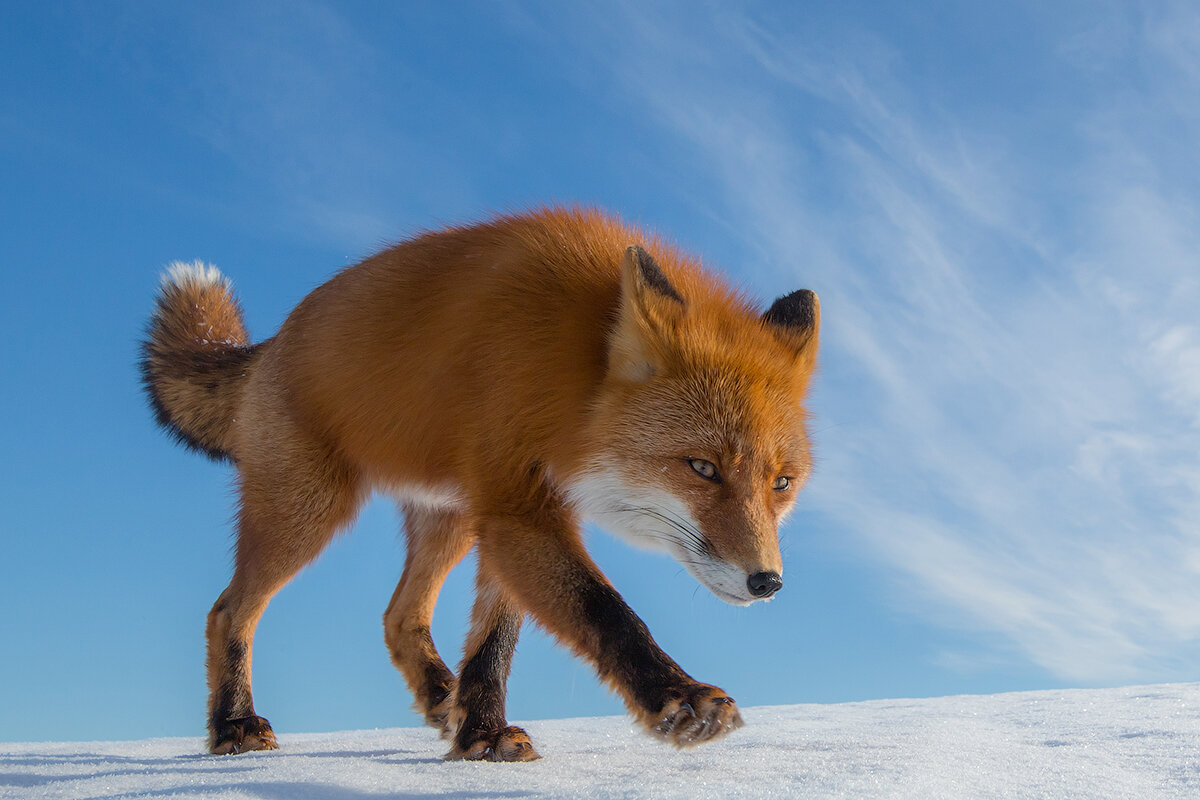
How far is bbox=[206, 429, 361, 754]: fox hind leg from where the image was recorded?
5.33m

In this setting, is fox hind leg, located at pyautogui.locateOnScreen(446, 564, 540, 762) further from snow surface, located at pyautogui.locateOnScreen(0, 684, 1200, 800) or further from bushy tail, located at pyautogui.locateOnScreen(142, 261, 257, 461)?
bushy tail, located at pyautogui.locateOnScreen(142, 261, 257, 461)

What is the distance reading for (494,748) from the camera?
4.45 m

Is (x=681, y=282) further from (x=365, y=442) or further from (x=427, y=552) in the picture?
(x=427, y=552)

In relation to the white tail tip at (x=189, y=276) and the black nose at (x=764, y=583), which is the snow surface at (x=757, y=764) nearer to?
the black nose at (x=764, y=583)

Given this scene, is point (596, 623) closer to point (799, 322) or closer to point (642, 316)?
point (642, 316)

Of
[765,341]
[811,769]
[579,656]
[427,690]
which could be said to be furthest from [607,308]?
[427,690]

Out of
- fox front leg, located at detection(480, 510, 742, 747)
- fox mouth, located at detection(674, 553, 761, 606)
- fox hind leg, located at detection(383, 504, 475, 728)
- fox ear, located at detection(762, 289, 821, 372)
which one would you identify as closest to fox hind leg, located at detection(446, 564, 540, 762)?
fox front leg, located at detection(480, 510, 742, 747)

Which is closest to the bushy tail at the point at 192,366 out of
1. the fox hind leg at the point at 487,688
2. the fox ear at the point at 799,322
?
the fox hind leg at the point at 487,688

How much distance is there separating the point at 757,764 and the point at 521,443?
1687 mm

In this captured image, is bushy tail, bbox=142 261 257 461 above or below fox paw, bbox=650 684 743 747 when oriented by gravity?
above

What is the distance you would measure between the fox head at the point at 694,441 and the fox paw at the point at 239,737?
251 centimetres

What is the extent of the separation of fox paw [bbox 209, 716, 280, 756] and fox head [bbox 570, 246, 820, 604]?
2515 millimetres

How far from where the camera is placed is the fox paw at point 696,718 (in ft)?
10.6

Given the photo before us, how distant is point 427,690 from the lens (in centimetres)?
555
